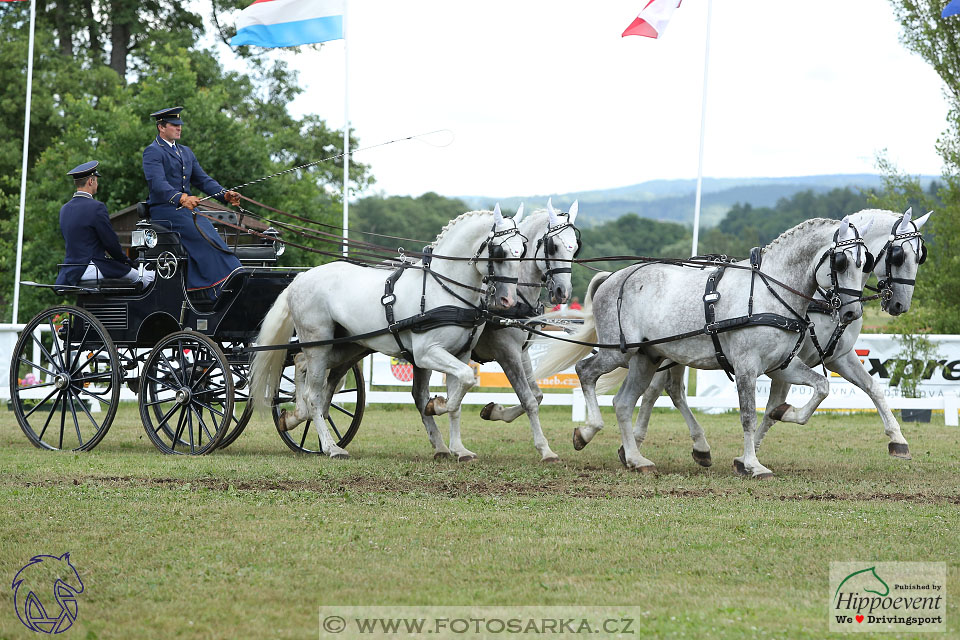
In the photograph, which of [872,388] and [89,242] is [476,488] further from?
[89,242]

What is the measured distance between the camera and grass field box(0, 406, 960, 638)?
4609 millimetres

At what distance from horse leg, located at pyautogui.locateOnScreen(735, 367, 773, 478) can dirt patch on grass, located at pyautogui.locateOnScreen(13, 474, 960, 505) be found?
24 cm

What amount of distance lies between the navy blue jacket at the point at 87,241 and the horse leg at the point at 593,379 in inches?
171

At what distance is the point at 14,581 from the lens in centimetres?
489

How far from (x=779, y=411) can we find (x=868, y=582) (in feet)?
12.3

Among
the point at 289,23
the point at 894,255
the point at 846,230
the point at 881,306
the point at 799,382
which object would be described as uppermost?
the point at 289,23

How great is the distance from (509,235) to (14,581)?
4816 millimetres

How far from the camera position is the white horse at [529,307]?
28.0 feet

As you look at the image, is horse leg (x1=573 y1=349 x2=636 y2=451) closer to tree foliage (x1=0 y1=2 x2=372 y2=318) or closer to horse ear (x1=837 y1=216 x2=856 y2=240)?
horse ear (x1=837 y1=216 x2=856 y2=240)

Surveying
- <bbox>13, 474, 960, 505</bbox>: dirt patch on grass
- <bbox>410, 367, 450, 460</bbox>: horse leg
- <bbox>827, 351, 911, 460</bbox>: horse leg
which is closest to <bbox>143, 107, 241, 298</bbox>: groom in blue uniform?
<bbox>410, 367, 450, 460</bbox>: horse leg

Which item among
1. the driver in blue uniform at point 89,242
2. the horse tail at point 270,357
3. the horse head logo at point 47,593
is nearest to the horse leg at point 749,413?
the horse tail at point 270,357

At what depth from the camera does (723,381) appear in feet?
50.5

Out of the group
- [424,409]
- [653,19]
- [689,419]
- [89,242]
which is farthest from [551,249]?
[653,19]

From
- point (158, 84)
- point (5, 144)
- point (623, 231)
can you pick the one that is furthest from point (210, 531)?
point (623, 231)
